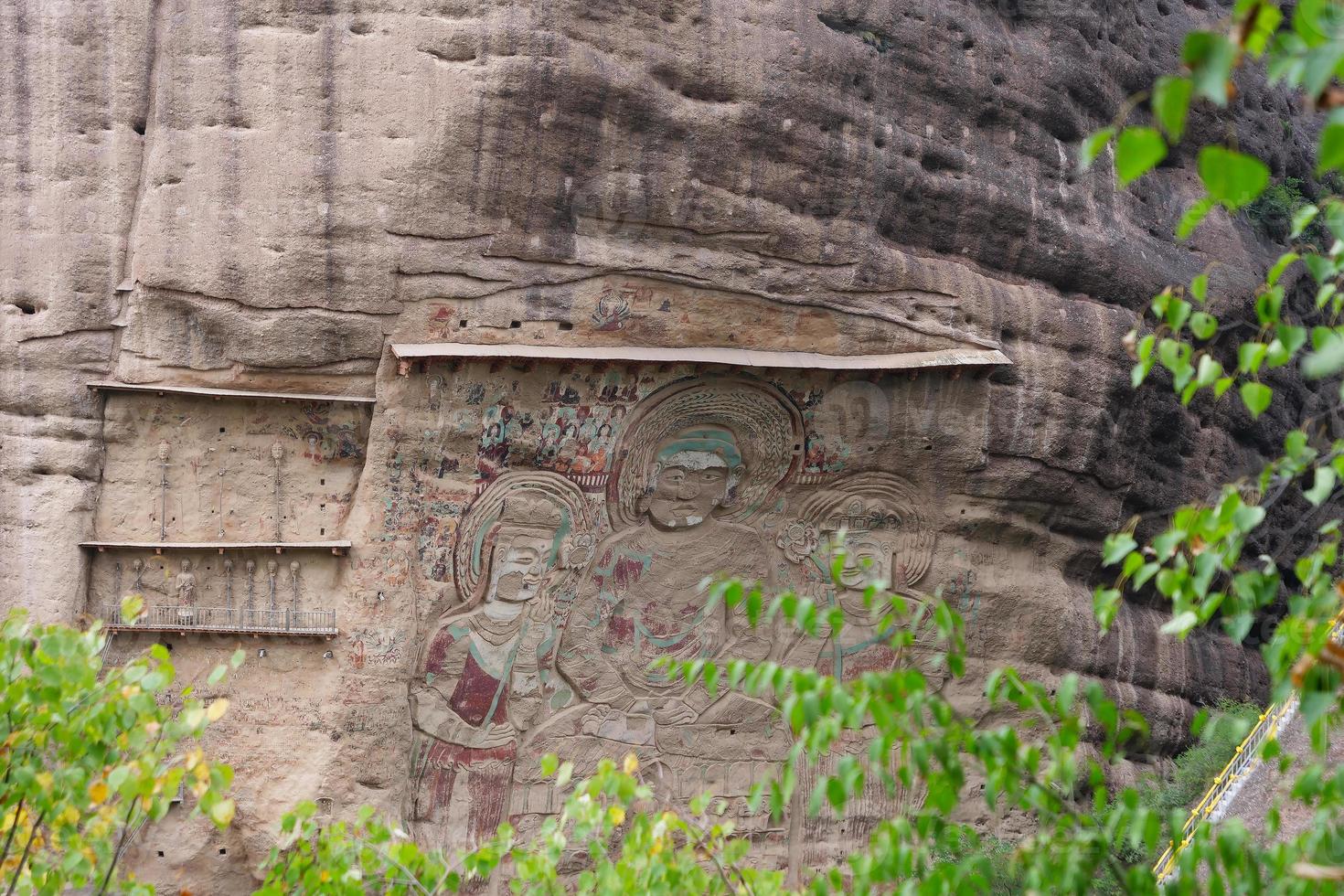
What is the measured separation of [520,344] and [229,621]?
304 cm

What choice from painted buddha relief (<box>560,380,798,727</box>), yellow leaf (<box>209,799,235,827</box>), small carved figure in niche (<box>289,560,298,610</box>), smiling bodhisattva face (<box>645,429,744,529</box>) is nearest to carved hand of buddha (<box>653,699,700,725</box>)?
painted buddha relief (<box>560,380,798,727</box>)

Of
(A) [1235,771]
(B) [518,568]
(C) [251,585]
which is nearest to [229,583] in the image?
(C) [251,585]

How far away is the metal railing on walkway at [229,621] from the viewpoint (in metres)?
9.91

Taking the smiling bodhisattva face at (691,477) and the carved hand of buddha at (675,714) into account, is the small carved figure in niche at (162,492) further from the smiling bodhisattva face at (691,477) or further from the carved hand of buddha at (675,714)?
the carved hand of buddha at (675,714)

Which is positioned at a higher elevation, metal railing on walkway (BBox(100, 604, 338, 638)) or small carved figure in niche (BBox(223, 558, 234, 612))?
small carved figure in niche (BBox(223, 558, 234, 612))

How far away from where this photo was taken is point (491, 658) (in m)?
10.8

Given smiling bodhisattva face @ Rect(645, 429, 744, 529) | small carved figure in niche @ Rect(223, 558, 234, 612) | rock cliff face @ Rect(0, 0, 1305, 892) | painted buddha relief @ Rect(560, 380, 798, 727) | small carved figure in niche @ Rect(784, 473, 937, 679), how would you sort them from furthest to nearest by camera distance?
1. small carved figure in niche @ Rect(784, 473, 937, 679)
2. smiling bodhisattva face @ Rect(645, 429, 744, 529)
3. painted buddha relief @ Rect(560, 380, 798, 727)
4. small carved figure in niche @ Rect(223, 558, 234, 612)
5. rock cliff face @ Rect(0, 0, 1305, 892)

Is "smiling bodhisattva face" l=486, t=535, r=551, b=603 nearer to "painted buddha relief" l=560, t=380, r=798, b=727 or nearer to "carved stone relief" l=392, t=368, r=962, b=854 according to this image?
"carved stone relief" l=392, t=368, r=962, b=854

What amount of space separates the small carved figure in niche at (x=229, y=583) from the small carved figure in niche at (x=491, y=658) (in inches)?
61.3

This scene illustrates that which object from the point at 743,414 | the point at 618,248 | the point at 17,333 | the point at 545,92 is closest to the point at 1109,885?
the point at 743,414

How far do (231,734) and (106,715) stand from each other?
5522 millimetres

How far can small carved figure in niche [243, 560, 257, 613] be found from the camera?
400 inches

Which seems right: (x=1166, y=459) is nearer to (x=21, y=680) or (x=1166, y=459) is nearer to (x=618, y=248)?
(x=618, y=248)

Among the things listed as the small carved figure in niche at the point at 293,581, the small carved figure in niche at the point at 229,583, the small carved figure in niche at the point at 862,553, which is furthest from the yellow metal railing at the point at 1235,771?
the small carved figure in niche at the point at 229,583
